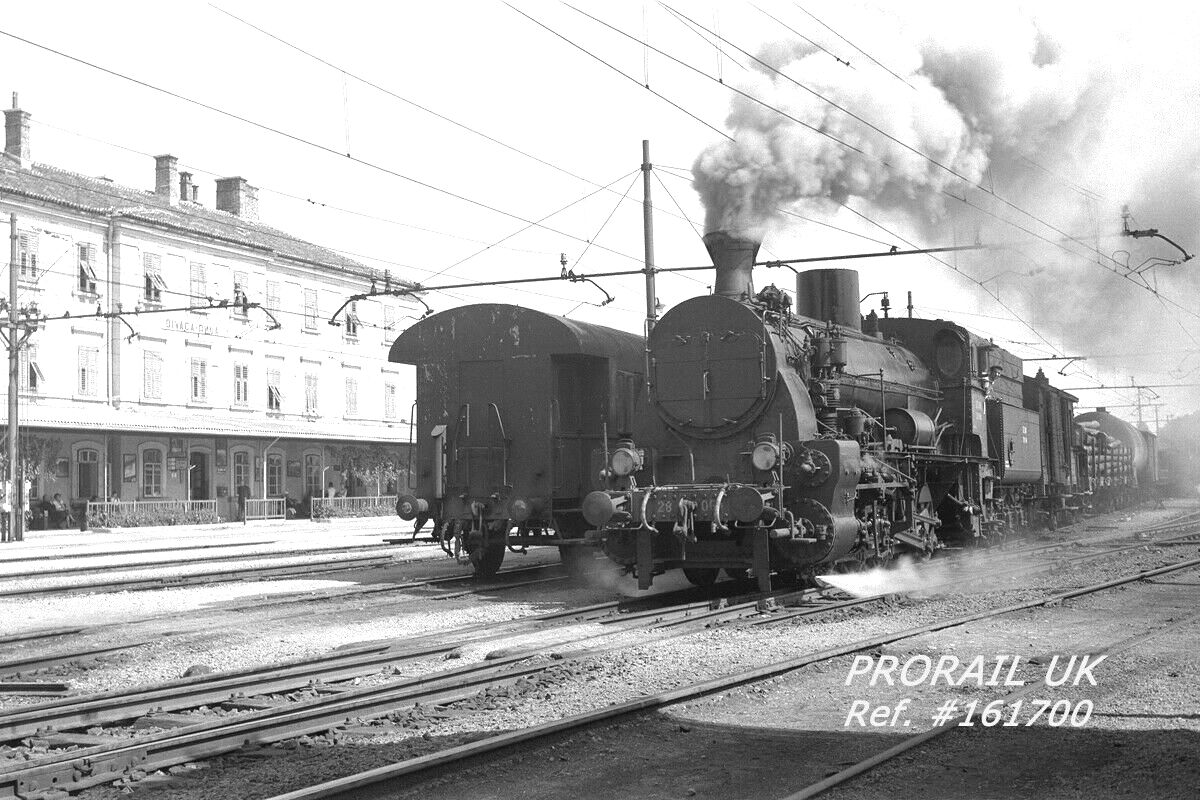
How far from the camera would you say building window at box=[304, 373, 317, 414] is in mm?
46156

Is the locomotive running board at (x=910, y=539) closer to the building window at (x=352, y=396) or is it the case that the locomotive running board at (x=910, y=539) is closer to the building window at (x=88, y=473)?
the building window at (x=88, y=473)

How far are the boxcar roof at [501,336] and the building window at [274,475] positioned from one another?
27.1 metres

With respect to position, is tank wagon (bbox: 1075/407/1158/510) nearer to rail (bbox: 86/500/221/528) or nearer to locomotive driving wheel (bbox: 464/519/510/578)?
locomotive driving wheel (bbox: 464/519/510/578)

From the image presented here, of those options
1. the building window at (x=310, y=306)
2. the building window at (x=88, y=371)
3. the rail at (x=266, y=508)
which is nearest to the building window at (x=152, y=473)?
the building window at (x=88, y=371)

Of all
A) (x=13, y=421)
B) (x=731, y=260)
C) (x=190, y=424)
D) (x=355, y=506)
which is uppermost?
(x=731, y=260)

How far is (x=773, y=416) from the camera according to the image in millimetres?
12805

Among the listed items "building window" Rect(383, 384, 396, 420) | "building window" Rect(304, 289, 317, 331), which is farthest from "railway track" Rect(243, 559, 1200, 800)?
"building window" Rect(383, 384, 396, 420)

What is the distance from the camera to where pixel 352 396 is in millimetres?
48938

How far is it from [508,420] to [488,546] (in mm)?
1941

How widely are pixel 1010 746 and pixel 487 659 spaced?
412 cm

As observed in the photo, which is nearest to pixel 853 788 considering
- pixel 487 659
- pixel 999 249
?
pixel 487 659

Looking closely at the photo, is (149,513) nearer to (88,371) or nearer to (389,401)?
(88,371)

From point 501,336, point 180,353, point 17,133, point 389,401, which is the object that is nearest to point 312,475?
point 180,353

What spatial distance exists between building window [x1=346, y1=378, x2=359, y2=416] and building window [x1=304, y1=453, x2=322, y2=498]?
4957 millimetres
